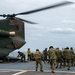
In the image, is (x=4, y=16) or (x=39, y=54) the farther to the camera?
(x=39, y=54)

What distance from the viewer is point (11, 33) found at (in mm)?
15547

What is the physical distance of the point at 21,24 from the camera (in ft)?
56.1

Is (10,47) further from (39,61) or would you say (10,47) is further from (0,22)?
(39,61)

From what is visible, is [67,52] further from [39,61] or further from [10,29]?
[10,29]

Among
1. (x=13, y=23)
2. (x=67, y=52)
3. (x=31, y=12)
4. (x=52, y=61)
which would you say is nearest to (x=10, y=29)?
(x=13, y=23)

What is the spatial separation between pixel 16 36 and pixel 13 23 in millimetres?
775

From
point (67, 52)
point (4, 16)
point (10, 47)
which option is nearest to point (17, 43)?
point (10, 47)

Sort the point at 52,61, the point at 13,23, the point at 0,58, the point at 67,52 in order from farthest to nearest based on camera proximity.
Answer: the point at 67,52
the point at 52,61
the point at 13,23
the point at 0,58

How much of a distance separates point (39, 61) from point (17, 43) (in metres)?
7.51

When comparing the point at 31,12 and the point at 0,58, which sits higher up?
the point at 31,12

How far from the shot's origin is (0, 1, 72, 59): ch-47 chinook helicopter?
15312mm

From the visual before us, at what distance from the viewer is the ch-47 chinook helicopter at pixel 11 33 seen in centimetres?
1531

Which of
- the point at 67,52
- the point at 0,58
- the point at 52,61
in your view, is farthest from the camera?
the point at 67,52

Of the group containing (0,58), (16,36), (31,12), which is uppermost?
(31,12)
